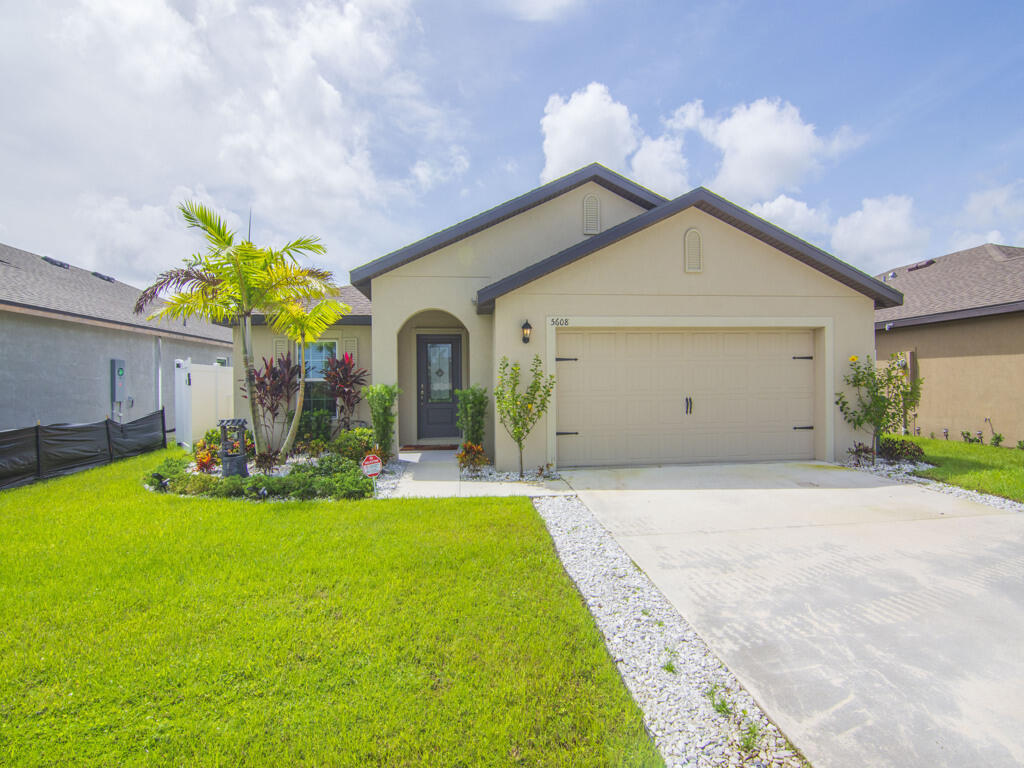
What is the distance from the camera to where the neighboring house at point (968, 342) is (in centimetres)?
977

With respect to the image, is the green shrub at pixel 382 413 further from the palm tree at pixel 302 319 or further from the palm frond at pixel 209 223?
the palm frond at pixel 209 223

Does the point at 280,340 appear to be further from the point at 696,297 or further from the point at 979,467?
the point at 979,467

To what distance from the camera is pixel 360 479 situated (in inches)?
261

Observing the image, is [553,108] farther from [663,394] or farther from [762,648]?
[762,648]

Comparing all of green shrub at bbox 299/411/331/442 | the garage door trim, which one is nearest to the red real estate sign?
the garage door trim

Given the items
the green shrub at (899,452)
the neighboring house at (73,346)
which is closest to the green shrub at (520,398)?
the green shrub at (899,452)

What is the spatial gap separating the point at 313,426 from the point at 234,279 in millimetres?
3351

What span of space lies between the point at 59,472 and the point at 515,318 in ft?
26.6

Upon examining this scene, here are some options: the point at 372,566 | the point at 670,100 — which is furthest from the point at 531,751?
the point at 670,100

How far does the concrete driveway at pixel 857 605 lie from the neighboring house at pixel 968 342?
6.03 metres

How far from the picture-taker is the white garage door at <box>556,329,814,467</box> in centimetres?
809

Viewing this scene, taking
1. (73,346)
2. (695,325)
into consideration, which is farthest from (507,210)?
(73,346)

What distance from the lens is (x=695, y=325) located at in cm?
812

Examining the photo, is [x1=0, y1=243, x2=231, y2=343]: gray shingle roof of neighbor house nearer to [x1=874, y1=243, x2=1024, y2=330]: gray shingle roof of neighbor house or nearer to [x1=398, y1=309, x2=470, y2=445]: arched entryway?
[x1=398, y1=309, x2=470, y2=445]: arched entryway
